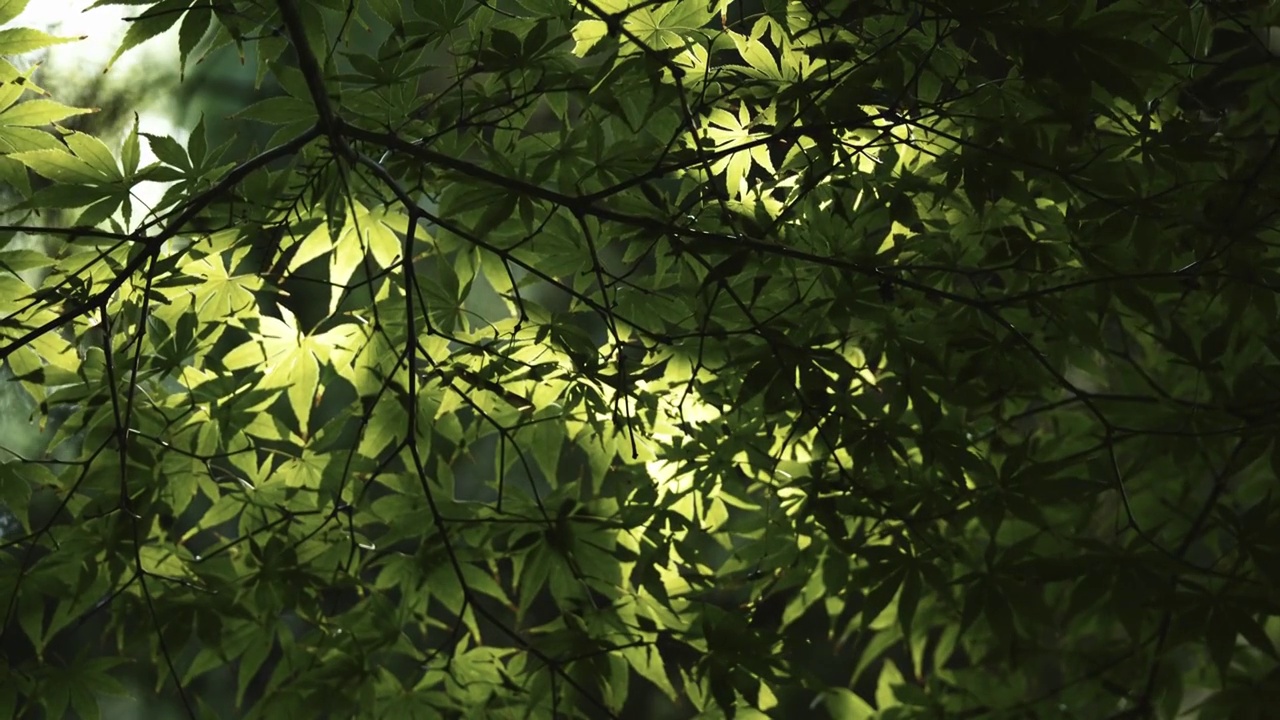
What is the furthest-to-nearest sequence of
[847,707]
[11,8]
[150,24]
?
[847,707] < [11,8] < [150,24]

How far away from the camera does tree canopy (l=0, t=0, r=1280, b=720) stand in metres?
1.16

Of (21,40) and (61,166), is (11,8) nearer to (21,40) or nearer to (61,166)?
(21,40)

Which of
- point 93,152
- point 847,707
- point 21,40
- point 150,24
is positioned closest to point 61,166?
point 93,152

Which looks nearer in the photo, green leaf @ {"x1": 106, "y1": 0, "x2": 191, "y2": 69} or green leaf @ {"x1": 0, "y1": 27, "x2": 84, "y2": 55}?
green leaf @ {"x1": 106, "y1": 0, "x2": 191, "y2": 69}

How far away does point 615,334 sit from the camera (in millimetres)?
1118

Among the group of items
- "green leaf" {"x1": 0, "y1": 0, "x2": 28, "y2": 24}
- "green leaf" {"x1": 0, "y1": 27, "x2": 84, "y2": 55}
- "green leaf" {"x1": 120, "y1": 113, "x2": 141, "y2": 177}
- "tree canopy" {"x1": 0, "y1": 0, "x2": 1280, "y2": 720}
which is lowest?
"tree canopy" {"x1": 0, "y1": 0, "x2": 1280, "y2": 720}

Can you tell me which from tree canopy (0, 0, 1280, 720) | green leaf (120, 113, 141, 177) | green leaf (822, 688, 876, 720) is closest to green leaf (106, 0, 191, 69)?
tree canopy (0, 0, 1280, 720)

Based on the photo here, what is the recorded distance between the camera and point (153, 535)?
1502mm

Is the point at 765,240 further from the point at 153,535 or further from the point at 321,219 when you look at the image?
→ the point at 153,535

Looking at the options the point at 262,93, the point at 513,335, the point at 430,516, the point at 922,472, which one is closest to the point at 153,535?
the point at 430,516

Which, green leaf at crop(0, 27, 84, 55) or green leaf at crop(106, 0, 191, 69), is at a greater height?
green leaf at crop(0, 27, 84, 55)

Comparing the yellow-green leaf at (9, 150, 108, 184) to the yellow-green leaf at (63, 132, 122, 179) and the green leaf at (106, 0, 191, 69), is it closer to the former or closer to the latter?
the yellow-green leaf at (63, 132, 122, 179)

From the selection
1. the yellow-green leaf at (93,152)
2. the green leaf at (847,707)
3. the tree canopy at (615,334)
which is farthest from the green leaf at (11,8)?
the green leaf at (847,707)

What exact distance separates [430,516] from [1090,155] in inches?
37.7
